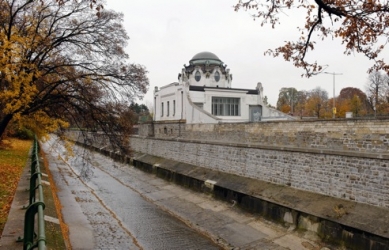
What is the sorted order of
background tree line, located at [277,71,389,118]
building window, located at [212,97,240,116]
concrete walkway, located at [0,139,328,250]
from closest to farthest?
A: concrete walkway, located at [0,139,328,250], building window, located at [212,97,240,116], background tree line, located at [277,71,389,118]

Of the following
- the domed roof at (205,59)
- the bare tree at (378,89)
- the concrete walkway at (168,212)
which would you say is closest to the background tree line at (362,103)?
the bare tree at (378,89)

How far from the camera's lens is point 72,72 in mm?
12461

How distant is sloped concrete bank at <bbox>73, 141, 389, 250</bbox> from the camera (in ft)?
31.1

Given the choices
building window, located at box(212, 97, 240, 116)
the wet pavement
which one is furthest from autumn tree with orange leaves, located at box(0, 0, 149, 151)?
building window, located at box(212, 97, 240, 116)

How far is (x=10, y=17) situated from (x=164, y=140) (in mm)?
17601

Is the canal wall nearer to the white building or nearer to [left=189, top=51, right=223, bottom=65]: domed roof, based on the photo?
the white building

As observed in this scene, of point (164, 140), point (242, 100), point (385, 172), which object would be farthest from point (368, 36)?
point (242, 100)

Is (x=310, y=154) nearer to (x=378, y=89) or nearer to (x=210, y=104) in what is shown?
(x=210, y=104)

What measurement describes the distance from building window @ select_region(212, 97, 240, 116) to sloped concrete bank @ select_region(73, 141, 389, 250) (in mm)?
16672

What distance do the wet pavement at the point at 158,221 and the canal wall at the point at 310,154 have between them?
2206 millimetres

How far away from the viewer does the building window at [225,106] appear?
35.4 meters

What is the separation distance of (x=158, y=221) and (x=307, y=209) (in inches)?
226

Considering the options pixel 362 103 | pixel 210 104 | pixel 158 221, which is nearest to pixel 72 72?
pixel 158 221

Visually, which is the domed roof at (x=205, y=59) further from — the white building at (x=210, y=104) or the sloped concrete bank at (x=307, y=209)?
the sloped concrete bank at (x=307, y=209)
